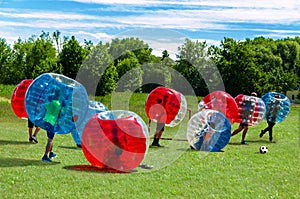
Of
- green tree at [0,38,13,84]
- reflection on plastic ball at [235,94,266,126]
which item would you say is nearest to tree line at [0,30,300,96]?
green tree at [0,38,13,84]

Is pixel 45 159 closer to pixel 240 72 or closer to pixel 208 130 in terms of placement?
pixel 208 130

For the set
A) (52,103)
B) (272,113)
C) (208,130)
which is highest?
(52,103)

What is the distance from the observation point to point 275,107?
19250 millimetres

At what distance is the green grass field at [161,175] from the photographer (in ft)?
30.3

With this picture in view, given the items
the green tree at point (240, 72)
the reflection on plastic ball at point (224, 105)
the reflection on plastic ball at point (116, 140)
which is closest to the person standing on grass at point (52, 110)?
the reflection on plastic ball at point (116, 140)

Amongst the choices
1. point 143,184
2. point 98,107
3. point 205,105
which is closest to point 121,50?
point 205,105

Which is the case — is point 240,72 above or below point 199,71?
below

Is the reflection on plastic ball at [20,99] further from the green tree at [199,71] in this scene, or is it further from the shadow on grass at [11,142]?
the green tree at [199,71]

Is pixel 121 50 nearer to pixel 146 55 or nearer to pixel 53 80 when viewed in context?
pixel 146 55

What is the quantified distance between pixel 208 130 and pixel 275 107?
563 centimetres

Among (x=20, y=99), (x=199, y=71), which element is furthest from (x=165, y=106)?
(x=199, y=71)

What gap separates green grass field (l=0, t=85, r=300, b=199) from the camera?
9.23 metres

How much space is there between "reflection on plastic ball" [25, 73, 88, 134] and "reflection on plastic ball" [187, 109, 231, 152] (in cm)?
408

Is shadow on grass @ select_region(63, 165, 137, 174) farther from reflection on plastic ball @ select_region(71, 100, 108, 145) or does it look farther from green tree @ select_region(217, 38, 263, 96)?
green tree @ select_region(217, 38, 263, 96)
